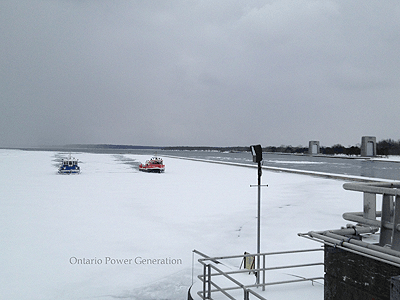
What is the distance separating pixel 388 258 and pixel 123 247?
8432mm

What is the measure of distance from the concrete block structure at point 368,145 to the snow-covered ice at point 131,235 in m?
137

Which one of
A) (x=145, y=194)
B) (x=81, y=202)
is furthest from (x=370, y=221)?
(x=145, y=194)

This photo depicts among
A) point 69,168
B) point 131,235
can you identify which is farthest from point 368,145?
point 131,235

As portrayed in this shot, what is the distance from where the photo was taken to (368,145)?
472 ft

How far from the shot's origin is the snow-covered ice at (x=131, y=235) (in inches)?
304

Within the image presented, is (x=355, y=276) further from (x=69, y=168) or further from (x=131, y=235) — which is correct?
(x=69, y=168)

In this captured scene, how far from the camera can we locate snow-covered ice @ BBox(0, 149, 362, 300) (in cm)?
772

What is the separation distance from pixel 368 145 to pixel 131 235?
502 ft

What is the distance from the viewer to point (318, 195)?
2216 centimetres

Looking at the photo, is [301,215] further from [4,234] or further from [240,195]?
[4,234]

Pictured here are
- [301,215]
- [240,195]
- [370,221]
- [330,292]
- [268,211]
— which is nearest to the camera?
[370,221]

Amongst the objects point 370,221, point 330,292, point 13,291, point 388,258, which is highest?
point 370,221

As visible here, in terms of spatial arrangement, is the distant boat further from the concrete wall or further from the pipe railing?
the pipe railing

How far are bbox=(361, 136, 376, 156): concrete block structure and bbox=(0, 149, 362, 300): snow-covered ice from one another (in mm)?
136622
